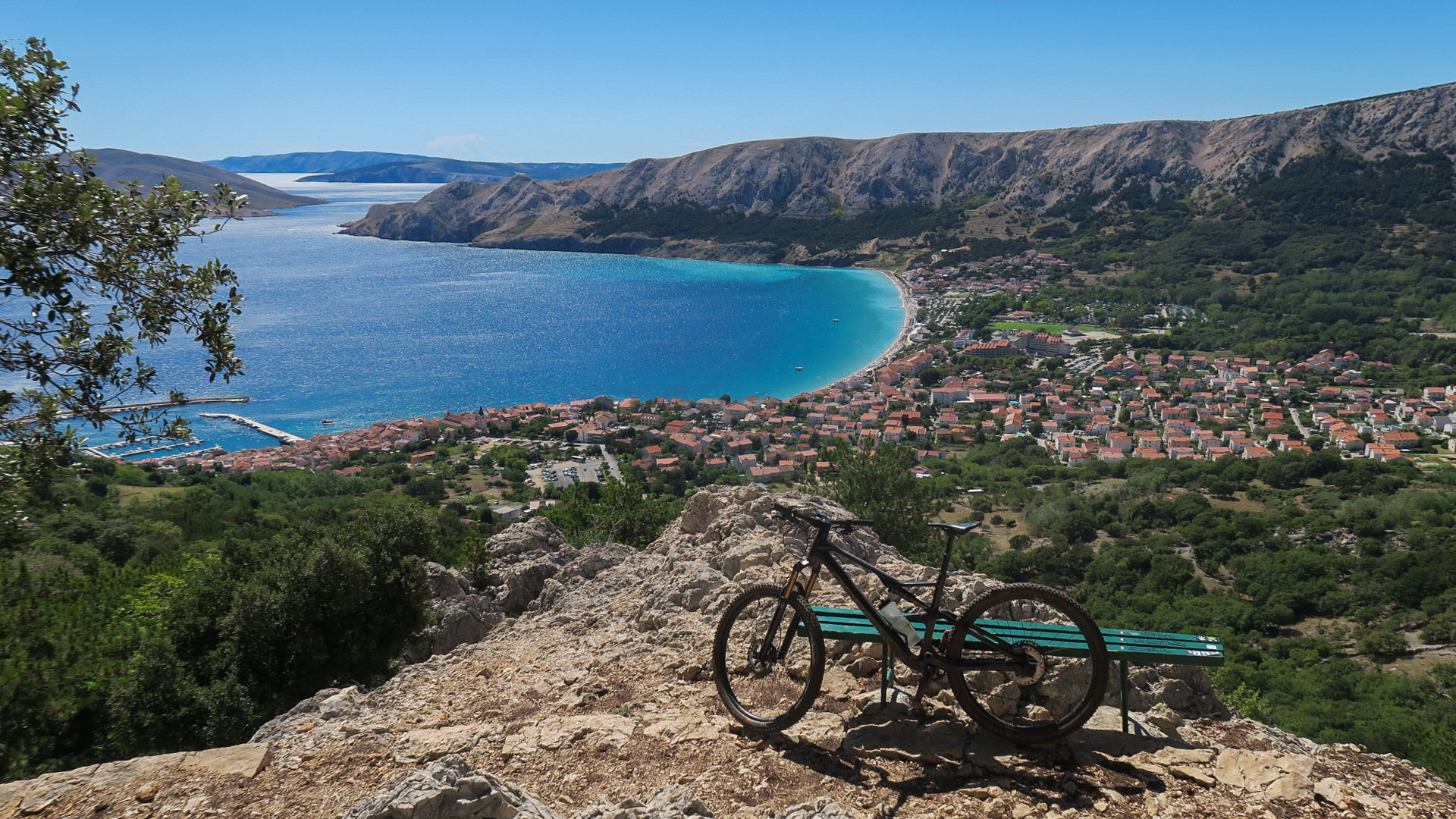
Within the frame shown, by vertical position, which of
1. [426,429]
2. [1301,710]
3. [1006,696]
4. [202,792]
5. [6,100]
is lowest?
[426,429]

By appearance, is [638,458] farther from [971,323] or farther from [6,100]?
[971,323]

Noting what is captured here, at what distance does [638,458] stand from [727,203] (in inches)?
4929

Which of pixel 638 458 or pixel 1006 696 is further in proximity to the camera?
pixel 638 458

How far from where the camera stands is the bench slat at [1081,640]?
4.06 meters

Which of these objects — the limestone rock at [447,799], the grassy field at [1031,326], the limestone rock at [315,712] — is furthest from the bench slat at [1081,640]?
the grassy field at [1031,326]

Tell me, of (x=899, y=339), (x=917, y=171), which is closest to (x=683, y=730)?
(x=899, y=339)

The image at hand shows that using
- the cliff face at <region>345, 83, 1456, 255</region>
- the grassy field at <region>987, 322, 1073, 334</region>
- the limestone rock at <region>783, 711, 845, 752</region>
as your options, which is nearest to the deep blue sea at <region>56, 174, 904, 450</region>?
the grassy field at <region>987, 322, 1073, 334</region>

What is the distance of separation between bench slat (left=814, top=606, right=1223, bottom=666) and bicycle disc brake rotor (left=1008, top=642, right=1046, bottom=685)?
7 cm

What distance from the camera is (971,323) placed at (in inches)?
3113

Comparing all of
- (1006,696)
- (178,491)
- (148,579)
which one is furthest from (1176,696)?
(178,491)

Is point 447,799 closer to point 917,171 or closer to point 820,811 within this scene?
point 820,811

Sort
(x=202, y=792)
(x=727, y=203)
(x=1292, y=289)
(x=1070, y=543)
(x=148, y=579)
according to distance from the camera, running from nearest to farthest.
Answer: (x=202, y=792)
(x=148, y=579)
(x=1070, y=543)
(x=1292, y=289)
(x=727, y=203)

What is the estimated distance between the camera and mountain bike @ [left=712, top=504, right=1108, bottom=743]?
391cm

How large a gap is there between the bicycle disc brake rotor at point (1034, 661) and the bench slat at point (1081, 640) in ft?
0.22
